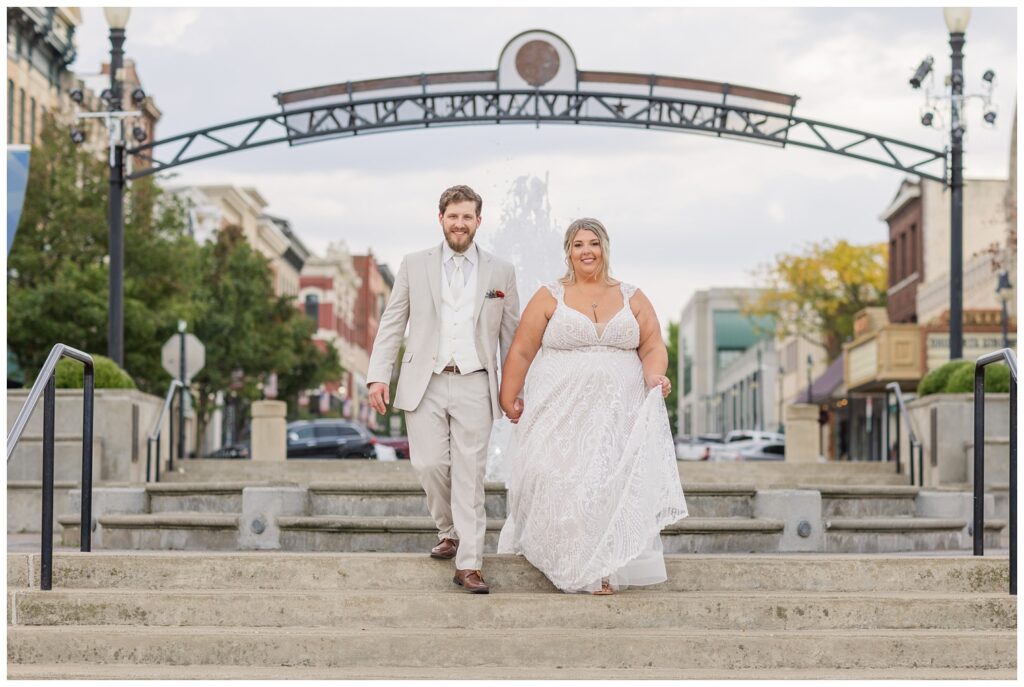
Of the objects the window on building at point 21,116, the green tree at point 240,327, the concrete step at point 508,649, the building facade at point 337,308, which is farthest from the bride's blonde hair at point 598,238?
the building facade at point 337,308

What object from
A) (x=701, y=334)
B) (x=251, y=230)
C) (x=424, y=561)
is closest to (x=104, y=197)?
(x=424, y=561)

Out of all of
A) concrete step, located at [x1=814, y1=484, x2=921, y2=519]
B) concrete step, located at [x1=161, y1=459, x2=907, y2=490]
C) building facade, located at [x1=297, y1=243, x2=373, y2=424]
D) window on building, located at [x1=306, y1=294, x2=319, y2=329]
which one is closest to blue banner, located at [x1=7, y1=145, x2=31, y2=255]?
concrete step, located at [x1=161, y1=459, x2=907, y2=490]

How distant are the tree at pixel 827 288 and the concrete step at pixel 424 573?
62940 millimetres

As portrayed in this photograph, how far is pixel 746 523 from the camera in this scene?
11852 millimetres

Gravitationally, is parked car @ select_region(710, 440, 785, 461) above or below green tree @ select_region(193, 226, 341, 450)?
below

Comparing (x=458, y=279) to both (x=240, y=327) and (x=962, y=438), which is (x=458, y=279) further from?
(x=240, y=327)

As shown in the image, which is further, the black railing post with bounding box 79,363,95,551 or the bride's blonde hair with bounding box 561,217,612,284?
the black railing post with bounding box 79,363,95,551

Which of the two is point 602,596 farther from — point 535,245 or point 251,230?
point 251,230

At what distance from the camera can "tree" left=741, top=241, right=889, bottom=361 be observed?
237ft

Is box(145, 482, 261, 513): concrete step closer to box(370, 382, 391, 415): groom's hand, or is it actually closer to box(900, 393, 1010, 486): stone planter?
box(370, 382, 391, 415): groom's hand

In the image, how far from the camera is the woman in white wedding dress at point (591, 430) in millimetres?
8891

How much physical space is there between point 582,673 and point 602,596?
0.79 meters

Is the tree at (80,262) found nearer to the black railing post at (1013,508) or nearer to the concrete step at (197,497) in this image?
the concrete step at (197,497)

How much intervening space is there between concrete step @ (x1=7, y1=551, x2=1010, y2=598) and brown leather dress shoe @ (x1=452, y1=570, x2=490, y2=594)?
0.80ft
